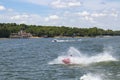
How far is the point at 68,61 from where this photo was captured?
167 ft

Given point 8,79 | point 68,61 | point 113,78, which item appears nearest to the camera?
point 113,78

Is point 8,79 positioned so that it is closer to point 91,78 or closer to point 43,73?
point 43,73

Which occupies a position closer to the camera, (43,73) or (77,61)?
(43,73)

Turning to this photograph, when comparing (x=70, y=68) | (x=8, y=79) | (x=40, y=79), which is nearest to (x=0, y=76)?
(x=8, y=79)

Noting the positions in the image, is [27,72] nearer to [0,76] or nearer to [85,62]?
[0,76]

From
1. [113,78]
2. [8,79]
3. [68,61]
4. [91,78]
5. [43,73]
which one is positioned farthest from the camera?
[68,61]

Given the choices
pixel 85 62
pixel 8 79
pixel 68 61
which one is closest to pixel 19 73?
pixel 8 79

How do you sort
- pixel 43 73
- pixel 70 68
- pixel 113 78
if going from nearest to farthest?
pixel 113 78 → pixel 43 73 → pixel 70 68

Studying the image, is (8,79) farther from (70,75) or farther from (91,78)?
(91,78)

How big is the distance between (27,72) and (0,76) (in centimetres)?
415

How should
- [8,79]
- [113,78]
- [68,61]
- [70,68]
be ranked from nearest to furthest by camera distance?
[113,78] < [8,79] < [70,68] < [68,61]

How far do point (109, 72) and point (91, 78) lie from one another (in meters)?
9.06

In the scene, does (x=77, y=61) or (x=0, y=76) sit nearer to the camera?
(x=0, y=76)

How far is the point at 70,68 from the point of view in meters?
46.4
